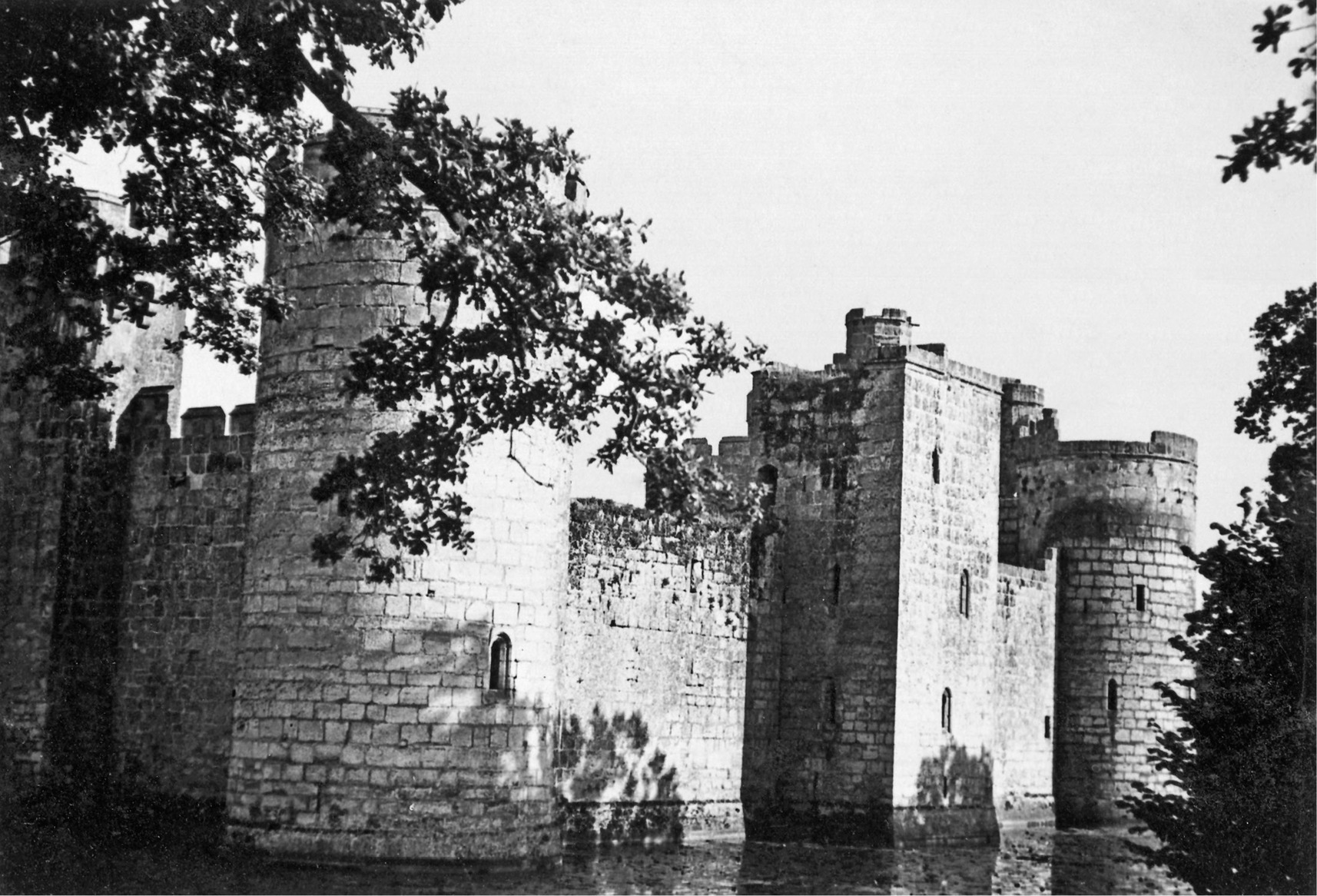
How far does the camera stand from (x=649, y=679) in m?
23.8

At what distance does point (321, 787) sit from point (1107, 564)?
18681 millimetres

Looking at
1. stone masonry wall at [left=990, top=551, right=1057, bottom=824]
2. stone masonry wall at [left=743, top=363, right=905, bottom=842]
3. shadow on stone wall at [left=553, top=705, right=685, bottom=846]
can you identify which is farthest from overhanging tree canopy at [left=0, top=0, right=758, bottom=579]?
stone masonry wall at [left=990, top=551, right=1057, bottom=824]

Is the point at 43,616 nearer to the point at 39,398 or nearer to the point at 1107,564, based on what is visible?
the point at 39,398

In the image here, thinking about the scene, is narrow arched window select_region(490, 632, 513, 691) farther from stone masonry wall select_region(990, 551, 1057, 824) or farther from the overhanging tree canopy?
stone masonry wall select_region(990, 551, 1057, 824)

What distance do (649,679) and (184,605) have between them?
6.15 metres

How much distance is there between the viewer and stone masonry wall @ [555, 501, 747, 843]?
22672 millimetres

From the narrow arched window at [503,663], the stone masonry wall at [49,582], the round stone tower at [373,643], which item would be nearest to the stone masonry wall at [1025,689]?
the round stone tower at [373,643]

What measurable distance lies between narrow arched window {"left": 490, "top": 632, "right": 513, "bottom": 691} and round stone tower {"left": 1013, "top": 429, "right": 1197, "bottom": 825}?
646 inches

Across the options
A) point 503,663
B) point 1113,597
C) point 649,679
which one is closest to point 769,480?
point 649,679

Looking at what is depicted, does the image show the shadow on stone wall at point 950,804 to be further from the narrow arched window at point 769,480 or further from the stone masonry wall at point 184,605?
the stone masonry wall at point 184,605

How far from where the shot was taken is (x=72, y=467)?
2184cm

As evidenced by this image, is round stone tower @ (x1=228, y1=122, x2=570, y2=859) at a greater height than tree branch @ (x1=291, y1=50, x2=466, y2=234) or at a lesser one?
lesser

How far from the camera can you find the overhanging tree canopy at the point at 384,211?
13156 millimetres

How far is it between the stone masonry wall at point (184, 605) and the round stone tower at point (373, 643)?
8.83ft
